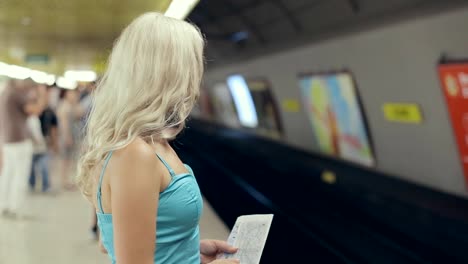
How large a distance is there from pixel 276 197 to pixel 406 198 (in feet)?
12.3

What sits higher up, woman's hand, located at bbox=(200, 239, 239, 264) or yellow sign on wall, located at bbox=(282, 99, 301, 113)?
woman's hand, located at bbox=(200, 239, 239, 264)

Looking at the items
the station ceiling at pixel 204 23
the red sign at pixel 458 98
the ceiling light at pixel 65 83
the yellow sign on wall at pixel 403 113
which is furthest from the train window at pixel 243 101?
the red sign at pixel 458 98

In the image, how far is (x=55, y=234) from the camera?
17.9ft

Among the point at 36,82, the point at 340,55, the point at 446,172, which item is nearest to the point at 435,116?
the point at 446,172

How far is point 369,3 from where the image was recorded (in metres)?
5.61

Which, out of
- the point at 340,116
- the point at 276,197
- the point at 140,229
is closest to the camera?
the point at 140,229

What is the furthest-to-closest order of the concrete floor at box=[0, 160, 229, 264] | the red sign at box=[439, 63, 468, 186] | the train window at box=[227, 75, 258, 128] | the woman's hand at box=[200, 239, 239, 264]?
the train window at box=[227, 75, 258, 128] → the red sign at box=[439, 63, 468, 186] → the concrete floor at box=[0, 160, 229, 264] → the woman's hand at box=[200, 239, 239, 264]

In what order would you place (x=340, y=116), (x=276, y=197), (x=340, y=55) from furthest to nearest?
1. (x=276, y=197)
2. (x=340, y=116)
3. (x=340, y=55)

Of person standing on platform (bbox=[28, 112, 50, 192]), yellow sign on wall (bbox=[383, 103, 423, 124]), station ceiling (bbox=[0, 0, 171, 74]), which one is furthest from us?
person standing on platform (bbox=[28, 112, 50, 192])

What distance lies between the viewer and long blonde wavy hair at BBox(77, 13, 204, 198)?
136 cm

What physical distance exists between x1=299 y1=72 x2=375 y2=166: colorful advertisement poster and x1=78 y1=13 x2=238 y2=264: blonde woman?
224 inches

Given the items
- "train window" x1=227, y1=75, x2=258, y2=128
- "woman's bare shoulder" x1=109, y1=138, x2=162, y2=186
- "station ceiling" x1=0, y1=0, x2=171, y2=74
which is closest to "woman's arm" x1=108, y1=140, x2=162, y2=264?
"woman's bare shoulder" x1=109, y1=138, x2=162, y2=186

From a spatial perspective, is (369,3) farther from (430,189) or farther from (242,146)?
(242,146)

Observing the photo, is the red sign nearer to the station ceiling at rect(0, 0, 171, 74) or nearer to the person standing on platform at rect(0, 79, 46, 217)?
the station ceiling at rect(0, 0, 171, 74)
